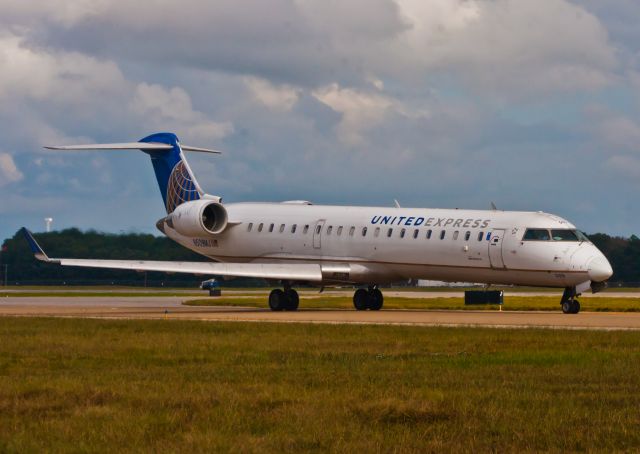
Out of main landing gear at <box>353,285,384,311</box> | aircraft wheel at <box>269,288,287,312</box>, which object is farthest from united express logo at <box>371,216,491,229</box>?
aircraft wheel at <box>269,288,287,312</box>

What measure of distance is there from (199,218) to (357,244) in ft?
20.0

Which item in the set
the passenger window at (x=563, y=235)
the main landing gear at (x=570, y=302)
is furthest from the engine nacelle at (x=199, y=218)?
the main landing gear at (x=570, y=302)

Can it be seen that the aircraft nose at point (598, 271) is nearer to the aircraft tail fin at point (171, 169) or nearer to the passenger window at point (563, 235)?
the passenger window at point (563, 235)

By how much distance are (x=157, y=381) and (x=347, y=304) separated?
3049cm

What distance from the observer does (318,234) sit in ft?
128

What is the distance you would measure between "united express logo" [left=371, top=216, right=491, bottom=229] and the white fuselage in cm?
3

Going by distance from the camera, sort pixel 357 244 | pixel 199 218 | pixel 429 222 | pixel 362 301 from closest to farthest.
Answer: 1. pixel 429 222
2. pixel 357 244
3. pixel 362 301
4. pixel 199 218

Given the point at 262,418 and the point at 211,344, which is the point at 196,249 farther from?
the point at 262,418

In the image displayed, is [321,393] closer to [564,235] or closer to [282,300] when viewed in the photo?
[564,235]

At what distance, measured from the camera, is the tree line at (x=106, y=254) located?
65.5 meters

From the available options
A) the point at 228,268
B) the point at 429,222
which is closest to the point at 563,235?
the point at 429,222

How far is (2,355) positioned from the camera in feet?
61.4

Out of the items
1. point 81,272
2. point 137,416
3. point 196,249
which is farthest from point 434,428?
A: point 81,272

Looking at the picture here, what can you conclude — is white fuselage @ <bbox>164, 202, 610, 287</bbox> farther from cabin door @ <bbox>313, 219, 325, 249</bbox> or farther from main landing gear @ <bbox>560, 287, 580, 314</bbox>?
main landing gear @ <bbox>560, 287, 580, 314</bbox>
